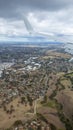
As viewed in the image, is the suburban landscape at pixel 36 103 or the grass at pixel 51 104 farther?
the grass at pixel 51 104

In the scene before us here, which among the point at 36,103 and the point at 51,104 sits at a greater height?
the point at 36,103

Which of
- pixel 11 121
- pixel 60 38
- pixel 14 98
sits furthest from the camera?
pixel 14 98

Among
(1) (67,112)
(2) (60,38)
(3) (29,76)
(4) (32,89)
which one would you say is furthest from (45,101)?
(3) (29,76)

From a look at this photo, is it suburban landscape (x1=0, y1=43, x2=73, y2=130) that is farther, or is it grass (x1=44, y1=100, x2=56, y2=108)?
grass (x1=44, y1=100, x2=56, y2=108)

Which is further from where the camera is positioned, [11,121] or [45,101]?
[45,101]

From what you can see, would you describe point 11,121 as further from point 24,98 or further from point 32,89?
point 32,89

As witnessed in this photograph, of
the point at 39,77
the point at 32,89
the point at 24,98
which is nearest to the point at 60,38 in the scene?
the point at 24,98

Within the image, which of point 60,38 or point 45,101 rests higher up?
point 60,38

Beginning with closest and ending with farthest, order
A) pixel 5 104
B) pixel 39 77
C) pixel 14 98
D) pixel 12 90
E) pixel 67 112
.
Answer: pixel 67 112
pixel 5 104
pixel 14 98
pixel 12 90
pixel 39 77

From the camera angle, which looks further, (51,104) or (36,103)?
(36,103)
